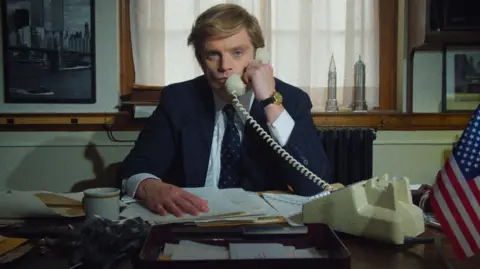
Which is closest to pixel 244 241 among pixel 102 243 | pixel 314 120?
pixel 102 243

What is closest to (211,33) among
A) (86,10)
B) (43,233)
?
(43,233)

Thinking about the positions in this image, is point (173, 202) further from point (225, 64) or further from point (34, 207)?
point (225, 64)

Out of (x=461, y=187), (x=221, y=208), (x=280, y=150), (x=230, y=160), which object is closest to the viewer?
(x=461, y=187)

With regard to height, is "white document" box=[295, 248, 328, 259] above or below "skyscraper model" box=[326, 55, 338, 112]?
below

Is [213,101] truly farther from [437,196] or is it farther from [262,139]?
[437,196]

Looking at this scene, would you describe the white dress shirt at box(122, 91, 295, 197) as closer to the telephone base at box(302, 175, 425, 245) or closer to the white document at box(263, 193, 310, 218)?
the white document at box(263, 193, 310, 218)

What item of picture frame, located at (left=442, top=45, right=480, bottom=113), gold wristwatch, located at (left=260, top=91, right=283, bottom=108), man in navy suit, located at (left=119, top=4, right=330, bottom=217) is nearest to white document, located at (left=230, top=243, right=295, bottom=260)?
man in navy suit, located at (left=119, top=4, right=330, bottom=217)

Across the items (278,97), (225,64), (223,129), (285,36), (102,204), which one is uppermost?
(285,36)

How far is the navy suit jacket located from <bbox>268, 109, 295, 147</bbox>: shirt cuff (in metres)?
0.02

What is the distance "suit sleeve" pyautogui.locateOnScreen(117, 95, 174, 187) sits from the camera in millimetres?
1575

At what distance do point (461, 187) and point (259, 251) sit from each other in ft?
1.34

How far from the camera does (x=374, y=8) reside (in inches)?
108

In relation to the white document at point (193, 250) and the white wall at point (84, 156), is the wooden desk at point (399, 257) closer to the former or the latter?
A: the white document at point (193, 250)

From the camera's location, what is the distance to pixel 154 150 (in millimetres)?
1634
